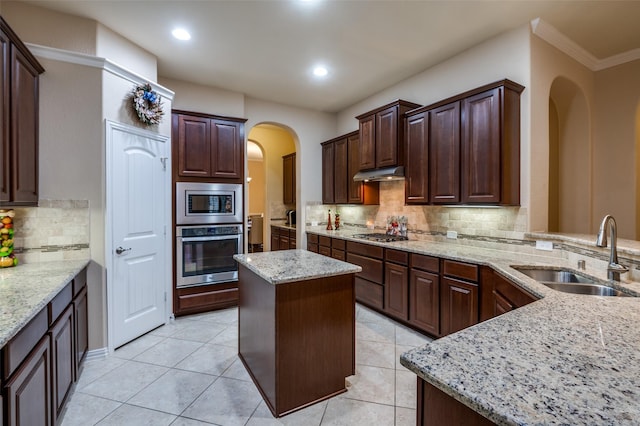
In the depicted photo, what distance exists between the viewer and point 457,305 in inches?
106

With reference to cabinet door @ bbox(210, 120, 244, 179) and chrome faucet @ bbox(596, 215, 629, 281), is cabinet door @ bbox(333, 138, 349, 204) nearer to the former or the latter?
cabinet door @ bbox(210, 120, 244, 179)

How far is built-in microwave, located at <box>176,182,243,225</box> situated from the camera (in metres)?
3.54

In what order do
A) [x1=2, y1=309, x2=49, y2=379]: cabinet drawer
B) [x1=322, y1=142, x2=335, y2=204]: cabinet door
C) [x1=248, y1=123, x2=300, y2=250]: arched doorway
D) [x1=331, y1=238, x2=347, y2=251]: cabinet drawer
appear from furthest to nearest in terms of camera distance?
[x1=248, y1=123, x2=300, y2=250]: arched doorway
[x1=322, y1=142, x2=335, y2=204]: cabinet door
[x1=331, y1=238, x2=347, y2=251]: cabinet drawer
[x1=2, y1=309, x2=49, y2=379]: cabinet drawer

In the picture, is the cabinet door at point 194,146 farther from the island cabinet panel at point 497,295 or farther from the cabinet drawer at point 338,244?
the island cabinet panel at point 497,295

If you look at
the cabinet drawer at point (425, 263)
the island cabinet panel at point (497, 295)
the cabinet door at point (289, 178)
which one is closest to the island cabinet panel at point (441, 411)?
the island cabinet panel at point (497, 295)

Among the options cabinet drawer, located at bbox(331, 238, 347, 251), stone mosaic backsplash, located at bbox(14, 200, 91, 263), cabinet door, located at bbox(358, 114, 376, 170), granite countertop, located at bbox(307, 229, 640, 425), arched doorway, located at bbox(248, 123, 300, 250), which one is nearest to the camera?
granite countertop, located at bbox(307, 229, 640, 425)

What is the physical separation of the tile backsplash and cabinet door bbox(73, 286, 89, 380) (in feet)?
10.9

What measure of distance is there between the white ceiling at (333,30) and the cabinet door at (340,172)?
119cm

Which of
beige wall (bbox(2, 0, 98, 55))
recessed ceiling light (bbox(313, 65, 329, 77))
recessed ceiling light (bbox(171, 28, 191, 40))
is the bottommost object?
beige wall (bbox(2, 0, 98, 55))

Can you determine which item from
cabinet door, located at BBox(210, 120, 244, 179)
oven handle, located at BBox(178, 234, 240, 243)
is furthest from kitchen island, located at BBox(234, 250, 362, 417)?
cabinet door, located at BBox(210, 120, 244, 179)

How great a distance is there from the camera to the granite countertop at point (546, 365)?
0.66 metres

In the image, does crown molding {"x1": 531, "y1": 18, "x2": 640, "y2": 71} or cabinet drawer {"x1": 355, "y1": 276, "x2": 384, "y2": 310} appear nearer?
crown molding {"x1": 531, "y1": 18, "x2": 640, "y2": 71}

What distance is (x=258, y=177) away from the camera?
33.3 feet

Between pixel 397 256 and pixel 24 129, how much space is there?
3.39 m
